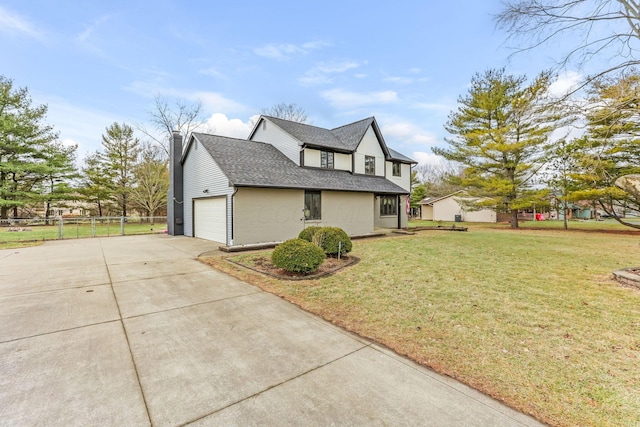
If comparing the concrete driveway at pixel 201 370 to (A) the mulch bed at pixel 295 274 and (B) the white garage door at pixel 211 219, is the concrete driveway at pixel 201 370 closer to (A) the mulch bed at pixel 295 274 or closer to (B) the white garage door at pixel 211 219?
(A) the mulch bed at pixel 295 274

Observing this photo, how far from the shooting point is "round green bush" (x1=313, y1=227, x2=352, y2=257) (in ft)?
26.2

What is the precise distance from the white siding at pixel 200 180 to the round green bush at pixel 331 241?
180 inches

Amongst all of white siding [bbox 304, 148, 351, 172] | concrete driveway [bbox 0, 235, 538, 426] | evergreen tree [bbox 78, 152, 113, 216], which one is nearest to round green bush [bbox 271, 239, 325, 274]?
concrete driveway [bbox 0, 235, 538, 426]

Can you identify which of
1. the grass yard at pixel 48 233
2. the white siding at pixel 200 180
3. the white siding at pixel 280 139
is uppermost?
the white siding at pixel 280 139

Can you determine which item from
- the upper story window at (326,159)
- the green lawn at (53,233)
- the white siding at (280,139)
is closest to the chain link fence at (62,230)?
the green lawn at (53,233)

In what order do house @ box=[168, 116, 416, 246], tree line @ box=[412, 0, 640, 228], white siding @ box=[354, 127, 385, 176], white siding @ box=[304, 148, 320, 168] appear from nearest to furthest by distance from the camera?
tree line @ box=[412, 0, 640, 228]
house @ box=[168, 116, 416, 246]
white siding @ box=[304, 148, 320, 168]
white siding @ box=[354, 127, 385, 176]

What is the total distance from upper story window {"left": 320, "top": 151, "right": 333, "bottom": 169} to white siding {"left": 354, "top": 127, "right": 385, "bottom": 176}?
6.30ft

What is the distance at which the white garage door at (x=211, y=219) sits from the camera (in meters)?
A: 11.8

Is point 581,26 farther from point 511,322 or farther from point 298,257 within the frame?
point 298,257

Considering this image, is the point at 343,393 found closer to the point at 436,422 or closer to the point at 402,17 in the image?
the point at 436,422

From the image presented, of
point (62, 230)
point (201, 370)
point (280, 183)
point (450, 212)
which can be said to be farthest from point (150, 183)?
point (450, 212)

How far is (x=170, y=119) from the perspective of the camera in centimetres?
2589

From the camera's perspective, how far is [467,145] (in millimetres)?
21391

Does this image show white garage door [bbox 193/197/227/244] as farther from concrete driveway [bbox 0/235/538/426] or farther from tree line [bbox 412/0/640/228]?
tree line [bbox 412/0/640/228]
